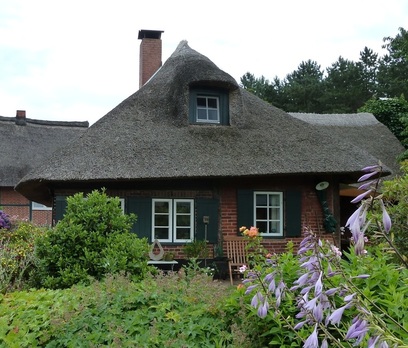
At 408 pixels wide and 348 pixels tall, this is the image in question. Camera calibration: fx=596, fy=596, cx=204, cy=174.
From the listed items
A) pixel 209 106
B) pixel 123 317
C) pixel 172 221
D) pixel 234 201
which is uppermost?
pixel 209 106

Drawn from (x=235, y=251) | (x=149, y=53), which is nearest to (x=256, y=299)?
(x=235, y=251)

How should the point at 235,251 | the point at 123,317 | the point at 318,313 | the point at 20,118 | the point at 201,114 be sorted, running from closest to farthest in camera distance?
1. the point at 318,313
2. the point at 123,317
3. the point at 235,251
4. the point at 201,114
5. the point at 20,118

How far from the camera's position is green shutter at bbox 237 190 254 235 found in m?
13.5

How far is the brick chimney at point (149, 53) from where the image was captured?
19.7m

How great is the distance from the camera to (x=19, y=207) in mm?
24812

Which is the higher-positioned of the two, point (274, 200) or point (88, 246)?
point (274, 200)

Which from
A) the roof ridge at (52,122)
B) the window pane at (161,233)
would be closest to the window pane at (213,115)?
the window pane at (161,233)

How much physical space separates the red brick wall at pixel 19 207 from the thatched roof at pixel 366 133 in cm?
1146

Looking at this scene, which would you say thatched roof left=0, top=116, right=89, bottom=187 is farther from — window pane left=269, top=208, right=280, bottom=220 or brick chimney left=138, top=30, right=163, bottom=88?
window pane left=269, top=208, right=280, bottom=220

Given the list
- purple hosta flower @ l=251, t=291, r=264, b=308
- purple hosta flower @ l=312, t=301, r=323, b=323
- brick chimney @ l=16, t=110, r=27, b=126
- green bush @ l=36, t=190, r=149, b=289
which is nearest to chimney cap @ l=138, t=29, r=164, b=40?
brick chimney @ l=16, t=110, r=27, b=126

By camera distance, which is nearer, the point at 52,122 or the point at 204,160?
the point at 204,160

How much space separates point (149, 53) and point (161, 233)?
835 centimetres

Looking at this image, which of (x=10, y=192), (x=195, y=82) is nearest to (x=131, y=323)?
(x=195, y=82)

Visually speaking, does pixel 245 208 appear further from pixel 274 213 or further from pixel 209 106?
pixel 209 106
